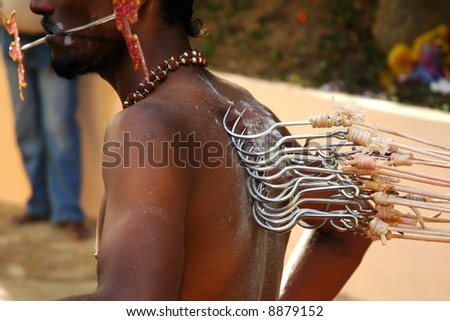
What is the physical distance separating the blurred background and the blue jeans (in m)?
0.19

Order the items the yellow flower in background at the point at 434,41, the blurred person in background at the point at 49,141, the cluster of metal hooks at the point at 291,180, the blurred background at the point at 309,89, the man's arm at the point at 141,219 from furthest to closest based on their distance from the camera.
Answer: the yellow flower in background at the point at 434,41, the blurred person in background at the point at 49,141, the blurred background at the point at 309,89, the cluster of metal hooks at the point at 291,180, the man's arm at the point at 141,219

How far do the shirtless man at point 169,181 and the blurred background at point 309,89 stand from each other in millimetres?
2610

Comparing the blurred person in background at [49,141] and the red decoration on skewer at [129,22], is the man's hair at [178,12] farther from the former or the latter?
the blurred person in background at [49,141]

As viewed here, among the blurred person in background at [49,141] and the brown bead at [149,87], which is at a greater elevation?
the brown bead at [149,87]

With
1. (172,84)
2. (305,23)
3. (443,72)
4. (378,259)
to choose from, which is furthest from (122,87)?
(305,23)

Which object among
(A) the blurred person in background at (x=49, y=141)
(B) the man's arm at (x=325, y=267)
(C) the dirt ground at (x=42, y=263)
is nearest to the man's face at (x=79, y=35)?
(B) the man's arm at (x=325, y=267)

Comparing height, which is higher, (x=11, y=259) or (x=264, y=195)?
(x=264, y=195)

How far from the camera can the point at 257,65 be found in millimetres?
6867

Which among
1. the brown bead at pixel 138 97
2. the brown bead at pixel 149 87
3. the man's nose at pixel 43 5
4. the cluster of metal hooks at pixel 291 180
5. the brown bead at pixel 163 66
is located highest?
the man's nose at pixel 43 5

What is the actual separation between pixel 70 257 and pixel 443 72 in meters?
2.87

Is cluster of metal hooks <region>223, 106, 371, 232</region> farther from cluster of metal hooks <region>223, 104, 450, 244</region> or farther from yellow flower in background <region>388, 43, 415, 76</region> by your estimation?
yellow flower in background <region>388, 43, 415, 76</region>

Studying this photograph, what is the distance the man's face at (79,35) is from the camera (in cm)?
229

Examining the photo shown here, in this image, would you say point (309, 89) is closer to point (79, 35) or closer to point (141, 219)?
point (79, 35)
